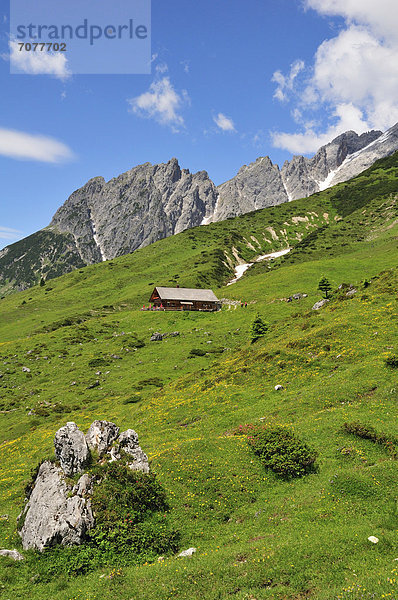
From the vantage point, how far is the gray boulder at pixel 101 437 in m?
21.4

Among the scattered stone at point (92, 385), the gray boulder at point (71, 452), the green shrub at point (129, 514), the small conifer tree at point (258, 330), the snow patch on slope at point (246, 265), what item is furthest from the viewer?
the snow patch on slope at point (246, 265)

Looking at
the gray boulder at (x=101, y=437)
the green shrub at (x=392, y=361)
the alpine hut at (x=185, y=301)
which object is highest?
the alpine hut at (x=185, y=301)

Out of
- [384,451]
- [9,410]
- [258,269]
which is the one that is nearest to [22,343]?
[9,410]

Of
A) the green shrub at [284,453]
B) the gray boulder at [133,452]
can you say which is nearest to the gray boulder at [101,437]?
the gray boulder at [133,452]

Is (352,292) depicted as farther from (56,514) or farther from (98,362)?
(56,514)

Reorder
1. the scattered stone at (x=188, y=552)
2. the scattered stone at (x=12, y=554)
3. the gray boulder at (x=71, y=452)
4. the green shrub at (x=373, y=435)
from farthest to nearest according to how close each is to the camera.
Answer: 1. the gray boulder at (x=71, y=452)
2. the green shrub at (x=373, y=435)
3. the scattered stone at (x=12, y=554)
4. the scattered stone at (x=188, y=552)

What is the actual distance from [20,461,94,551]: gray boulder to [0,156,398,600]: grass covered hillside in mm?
642

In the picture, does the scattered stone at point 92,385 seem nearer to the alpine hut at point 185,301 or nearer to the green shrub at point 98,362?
the green shrub at point 98,362

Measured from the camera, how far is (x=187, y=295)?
113688mm

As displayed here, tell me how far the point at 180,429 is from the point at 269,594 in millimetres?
19347

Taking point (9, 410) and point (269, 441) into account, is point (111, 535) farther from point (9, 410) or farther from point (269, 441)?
point (9, 410)

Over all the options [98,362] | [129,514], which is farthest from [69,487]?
[98,362]

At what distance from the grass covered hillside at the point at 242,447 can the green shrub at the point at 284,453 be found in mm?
93

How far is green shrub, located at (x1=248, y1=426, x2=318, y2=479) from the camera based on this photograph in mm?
19844
